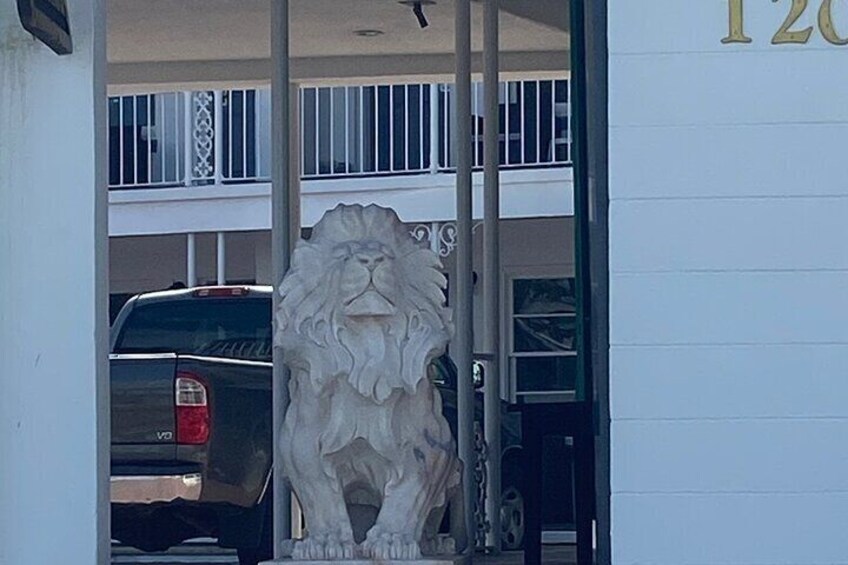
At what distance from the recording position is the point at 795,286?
6.33 meters

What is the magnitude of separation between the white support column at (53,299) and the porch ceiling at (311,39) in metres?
4.90

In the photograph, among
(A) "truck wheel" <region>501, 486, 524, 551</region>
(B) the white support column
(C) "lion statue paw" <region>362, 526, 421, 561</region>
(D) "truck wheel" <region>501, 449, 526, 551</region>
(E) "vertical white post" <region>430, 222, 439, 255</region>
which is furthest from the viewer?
(E) "vertical white post" <region>430, 222, 439, 255</region>

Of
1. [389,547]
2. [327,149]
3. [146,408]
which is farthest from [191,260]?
[389,547]

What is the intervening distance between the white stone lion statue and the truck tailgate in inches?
116

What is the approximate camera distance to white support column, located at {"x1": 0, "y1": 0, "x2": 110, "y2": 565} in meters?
6.63

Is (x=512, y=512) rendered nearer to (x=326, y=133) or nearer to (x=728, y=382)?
(x=728, y=382)

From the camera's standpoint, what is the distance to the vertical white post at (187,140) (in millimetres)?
21938

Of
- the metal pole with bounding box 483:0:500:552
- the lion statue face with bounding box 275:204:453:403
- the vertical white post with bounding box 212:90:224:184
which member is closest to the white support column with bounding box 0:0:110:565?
the lion statue face with bounding box 275:204:453:403

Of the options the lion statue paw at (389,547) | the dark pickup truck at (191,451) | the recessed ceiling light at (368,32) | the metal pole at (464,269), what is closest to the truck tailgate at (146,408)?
the dark pickup truck at (191,451)

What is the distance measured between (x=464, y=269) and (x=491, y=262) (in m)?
1.62

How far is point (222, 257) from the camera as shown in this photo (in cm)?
2108

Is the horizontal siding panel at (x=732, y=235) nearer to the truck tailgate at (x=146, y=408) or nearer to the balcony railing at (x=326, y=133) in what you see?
the truck tailgate at (x=146, y=408)

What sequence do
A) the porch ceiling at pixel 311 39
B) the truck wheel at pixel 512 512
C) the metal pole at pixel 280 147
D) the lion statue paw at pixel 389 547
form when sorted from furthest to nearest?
the porch ceiling at pixel 311 39 < the truck wheel at pixel 512 512 < the metal pole at pixel 280 147 < the lion statue paw at pixel 389 547

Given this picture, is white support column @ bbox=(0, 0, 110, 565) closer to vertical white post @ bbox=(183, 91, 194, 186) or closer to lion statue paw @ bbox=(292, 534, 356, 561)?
lion statue paw @ bbox=(292, 534, 356, 561)
